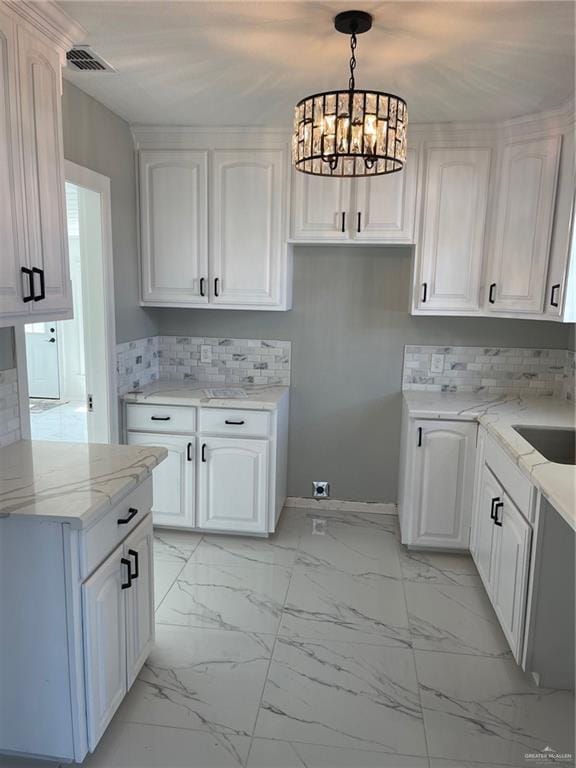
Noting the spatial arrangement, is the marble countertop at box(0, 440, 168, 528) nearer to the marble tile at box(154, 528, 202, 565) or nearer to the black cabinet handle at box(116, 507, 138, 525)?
the black cabinet handle at box(116, 507, 138, 525)

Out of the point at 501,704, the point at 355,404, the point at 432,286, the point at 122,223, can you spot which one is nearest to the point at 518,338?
the point at 432,286

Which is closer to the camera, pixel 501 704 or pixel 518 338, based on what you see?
pixel 501 704

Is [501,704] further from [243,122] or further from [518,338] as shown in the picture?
[243,122]

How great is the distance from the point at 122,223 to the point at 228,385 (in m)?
1.21

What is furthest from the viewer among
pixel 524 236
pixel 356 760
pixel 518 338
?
pixel 518 338

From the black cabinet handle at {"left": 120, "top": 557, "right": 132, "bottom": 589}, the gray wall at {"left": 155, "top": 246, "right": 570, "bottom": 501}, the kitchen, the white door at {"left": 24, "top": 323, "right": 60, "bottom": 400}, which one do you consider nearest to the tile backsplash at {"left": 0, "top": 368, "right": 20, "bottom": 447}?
the kitchen

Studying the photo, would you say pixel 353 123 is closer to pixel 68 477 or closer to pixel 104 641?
pixel 68 477

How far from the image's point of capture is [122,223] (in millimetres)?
3082

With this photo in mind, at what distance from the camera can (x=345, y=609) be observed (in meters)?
2.58

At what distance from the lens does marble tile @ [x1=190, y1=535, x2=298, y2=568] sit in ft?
9.91

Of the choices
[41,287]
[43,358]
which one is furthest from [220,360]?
[43,358]

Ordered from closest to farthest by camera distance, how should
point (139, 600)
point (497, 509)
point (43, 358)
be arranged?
1. point (139, 600)
2. point (497, 509)
3. point (43, 358)

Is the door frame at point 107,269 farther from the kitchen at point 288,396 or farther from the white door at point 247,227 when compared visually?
the white door at point 247,227

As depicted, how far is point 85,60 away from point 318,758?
2.76 m
